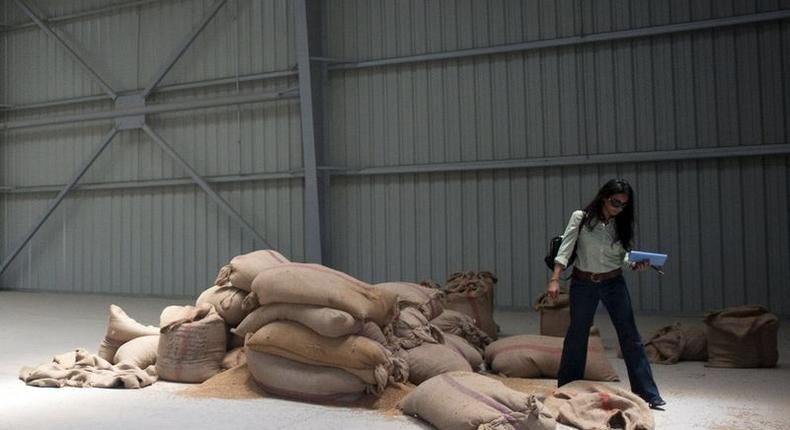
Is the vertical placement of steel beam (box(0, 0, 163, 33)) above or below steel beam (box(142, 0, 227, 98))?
above

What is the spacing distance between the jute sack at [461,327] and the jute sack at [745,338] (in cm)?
181

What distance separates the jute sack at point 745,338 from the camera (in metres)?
5.61

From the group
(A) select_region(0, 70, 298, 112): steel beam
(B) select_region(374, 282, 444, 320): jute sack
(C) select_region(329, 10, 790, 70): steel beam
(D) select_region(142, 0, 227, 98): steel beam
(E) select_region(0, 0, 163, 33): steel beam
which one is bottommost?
(B) select_region(374, 282, 444, 320): jute sack

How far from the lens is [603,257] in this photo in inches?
171

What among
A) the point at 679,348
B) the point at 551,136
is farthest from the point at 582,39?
the point at 679,348

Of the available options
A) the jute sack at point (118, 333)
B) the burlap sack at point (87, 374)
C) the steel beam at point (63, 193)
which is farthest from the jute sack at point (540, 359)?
the steel beam at point (63, 193)

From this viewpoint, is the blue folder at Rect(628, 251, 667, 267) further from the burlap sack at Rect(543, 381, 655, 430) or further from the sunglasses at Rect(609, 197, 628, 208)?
the burlap sack at Rect(543, 381, 655, 430)

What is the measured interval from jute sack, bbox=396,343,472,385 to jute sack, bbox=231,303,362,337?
0.50 metres

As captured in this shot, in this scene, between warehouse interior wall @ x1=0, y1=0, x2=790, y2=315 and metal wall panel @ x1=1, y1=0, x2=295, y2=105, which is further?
metal wall panel @ x1=1, y1=0, x2=295, y2=105

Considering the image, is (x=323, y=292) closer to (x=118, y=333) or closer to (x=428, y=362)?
(x=428, y=362)

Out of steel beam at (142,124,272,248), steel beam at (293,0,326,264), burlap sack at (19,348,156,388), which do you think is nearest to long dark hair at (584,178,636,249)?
burlap sack at (19,348,156,388)

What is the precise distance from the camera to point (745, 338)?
5.62 m

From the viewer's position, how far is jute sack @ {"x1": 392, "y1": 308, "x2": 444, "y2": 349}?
16.3ft

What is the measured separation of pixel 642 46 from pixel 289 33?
209 inches
